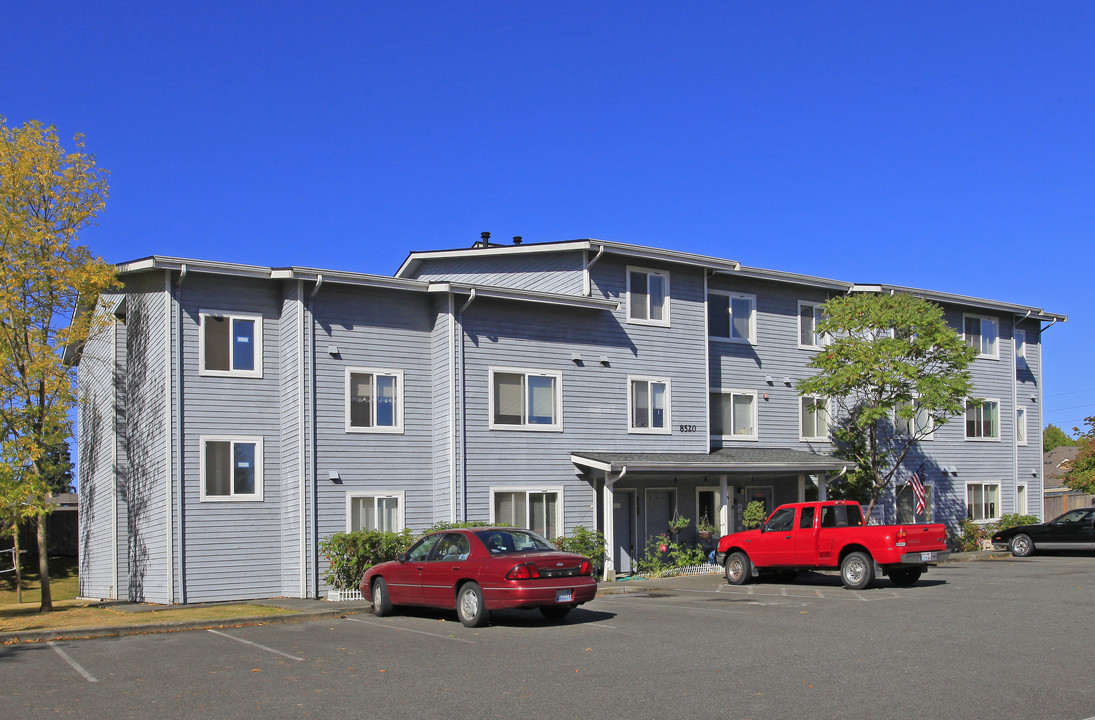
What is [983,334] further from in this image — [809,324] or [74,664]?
[74,664]

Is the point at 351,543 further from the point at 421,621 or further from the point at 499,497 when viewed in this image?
the point at 421,621

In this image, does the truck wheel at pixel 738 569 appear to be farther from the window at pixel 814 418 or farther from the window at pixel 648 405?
the window at pixel 814 418

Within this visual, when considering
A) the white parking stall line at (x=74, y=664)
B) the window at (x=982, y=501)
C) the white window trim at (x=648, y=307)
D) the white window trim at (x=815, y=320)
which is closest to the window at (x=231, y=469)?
the white parking stall line at (x=74, y=664)

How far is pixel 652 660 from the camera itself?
1171 cm

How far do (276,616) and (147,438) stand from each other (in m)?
6.96

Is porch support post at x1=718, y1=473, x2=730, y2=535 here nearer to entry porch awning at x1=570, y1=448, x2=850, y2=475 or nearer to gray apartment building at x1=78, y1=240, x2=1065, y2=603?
gray apartment building at x1=78, y1=240, x2=1065, y2=603

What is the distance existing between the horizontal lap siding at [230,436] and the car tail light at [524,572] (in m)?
9.19

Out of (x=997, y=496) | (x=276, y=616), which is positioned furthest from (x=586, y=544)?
(x=997, y=496)

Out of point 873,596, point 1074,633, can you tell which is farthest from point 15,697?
point 873,596

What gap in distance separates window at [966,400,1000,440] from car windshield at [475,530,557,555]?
22541 millimetres

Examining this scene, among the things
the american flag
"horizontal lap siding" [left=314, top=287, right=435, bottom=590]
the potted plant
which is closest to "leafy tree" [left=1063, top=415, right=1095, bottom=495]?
the american flag

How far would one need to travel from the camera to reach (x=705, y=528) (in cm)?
2720

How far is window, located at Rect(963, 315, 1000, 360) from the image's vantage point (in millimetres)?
34219

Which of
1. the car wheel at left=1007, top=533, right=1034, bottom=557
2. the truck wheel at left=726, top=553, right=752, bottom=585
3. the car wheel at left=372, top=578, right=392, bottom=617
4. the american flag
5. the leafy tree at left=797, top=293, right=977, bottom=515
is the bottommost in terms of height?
the car wheel at left=1007, top=533, right=1034, bottom=557
